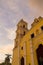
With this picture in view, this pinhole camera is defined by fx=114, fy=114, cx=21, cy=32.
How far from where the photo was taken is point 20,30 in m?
30.0

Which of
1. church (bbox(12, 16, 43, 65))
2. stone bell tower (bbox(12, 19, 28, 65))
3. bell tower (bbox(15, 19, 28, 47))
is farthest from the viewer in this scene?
bell tower (bbox(15, 19, 28, 47))

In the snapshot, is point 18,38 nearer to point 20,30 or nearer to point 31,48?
point 20,30

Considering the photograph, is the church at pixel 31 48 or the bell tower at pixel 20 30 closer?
the church at pixel 31 48

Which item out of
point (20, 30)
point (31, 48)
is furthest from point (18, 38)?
point (31, 48)

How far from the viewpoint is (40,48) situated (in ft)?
71.5

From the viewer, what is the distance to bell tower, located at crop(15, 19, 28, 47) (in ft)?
95.1

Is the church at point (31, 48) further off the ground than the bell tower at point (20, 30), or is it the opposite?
the bell tower at point (20, 30)

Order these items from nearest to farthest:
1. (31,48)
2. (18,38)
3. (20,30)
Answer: (31,48), (18,38), (20,30)

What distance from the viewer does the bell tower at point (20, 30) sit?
95.1ft

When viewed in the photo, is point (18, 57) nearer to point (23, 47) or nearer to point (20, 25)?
point (23, 47)

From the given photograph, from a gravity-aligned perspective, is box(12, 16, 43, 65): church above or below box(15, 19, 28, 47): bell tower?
below

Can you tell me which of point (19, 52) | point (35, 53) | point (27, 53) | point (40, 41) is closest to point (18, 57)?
point (19, 52)

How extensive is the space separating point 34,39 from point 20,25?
880 centimetres

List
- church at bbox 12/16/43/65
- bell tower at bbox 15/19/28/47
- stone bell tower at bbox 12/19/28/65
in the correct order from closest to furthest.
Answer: church at bbox 12/16/43/65 < stone bell tower at bbox 12/19/28/65 < bell tower at bbox 15/19/28/47
